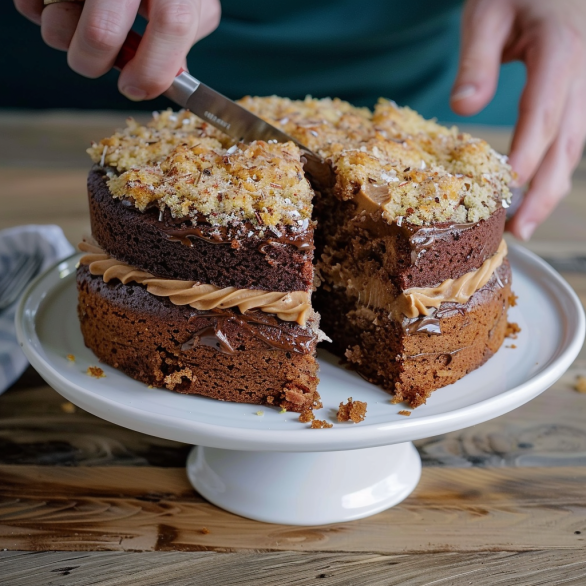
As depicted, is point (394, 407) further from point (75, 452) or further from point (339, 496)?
point (75, 452)

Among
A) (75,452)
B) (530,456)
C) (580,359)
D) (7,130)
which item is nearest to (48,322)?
(75,452)

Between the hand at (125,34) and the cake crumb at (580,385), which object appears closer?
the hand at (125,34)

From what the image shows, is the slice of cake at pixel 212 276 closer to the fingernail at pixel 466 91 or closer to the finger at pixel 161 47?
the finger at pixel 161 47

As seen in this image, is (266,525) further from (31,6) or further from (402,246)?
(31,6)

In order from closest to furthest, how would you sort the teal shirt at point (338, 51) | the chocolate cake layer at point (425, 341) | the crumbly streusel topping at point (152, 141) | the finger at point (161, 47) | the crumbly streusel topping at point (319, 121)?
the finger at point (161, 47) < the chocolate cake layer at point (425, 341) < the crumbly streusel topping at point (152, 141) < the crumbly streusel topping at point (319, 121) < the teal shirt at point (338, 51)

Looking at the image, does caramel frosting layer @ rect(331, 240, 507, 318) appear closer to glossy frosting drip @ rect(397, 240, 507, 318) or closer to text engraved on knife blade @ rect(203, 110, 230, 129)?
glossy frosting drip @ rect(397, 240, 507, 318)

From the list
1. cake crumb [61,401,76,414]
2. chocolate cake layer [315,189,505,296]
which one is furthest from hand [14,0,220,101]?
cake crumb [61,401,76,414]

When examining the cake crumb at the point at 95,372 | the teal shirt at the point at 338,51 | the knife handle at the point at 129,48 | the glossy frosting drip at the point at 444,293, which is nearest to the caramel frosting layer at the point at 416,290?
the glossy frosting drip at the point at 444,293
